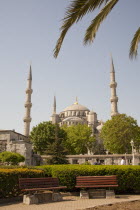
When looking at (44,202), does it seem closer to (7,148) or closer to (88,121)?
(7,148)

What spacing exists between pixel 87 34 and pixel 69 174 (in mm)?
5573

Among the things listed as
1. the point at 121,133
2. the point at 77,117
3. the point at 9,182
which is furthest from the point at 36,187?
the point at 77,117

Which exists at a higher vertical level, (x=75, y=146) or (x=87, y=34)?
(x=87, y=34)

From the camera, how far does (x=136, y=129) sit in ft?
123

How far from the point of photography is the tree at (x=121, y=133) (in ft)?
119

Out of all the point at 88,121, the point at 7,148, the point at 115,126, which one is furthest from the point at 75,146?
the point at 88,121

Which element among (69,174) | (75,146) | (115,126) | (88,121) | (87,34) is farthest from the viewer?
(88,121)

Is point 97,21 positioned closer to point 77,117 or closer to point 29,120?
point 29,120

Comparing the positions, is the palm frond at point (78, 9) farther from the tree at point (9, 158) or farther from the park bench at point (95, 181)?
the tree at point (9, 158)

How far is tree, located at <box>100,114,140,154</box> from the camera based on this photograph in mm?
36219

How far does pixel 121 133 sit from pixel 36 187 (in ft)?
96.4

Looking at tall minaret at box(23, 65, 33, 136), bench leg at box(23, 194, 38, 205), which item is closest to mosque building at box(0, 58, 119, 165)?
tall minaret at box(23, 65, 33, 136)

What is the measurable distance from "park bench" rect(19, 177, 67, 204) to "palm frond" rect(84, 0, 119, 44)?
5034 mm

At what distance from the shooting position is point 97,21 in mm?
7383
